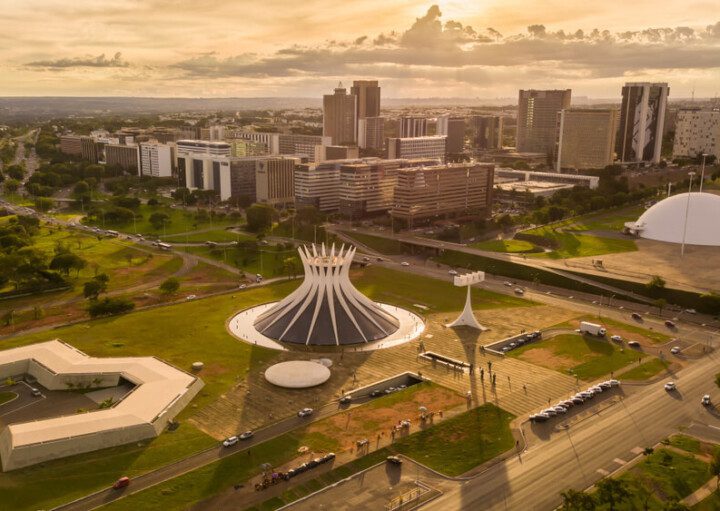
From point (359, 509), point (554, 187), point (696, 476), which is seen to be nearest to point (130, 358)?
point (359, 509)

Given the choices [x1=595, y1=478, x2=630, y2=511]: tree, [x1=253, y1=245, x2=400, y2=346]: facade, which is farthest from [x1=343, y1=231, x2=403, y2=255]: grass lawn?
[x1=595, y1=478, x2=630, y2=511]: tree

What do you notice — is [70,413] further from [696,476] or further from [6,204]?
[6,204]

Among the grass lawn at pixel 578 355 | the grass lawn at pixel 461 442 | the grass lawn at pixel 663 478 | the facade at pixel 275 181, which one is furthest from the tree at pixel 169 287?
the facade at pixel 275 181

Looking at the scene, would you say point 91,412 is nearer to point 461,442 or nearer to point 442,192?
point 461,442

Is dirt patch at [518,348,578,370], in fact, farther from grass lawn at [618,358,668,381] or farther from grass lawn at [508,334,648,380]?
grass lawn at [618,358,668,381]

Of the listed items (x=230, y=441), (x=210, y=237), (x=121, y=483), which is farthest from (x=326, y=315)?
(x=210, y=237)

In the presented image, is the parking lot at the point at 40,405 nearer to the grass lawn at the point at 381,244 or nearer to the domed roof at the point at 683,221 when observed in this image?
the grass lawn at the point at 381,244

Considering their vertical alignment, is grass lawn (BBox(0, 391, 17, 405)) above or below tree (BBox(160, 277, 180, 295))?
below
